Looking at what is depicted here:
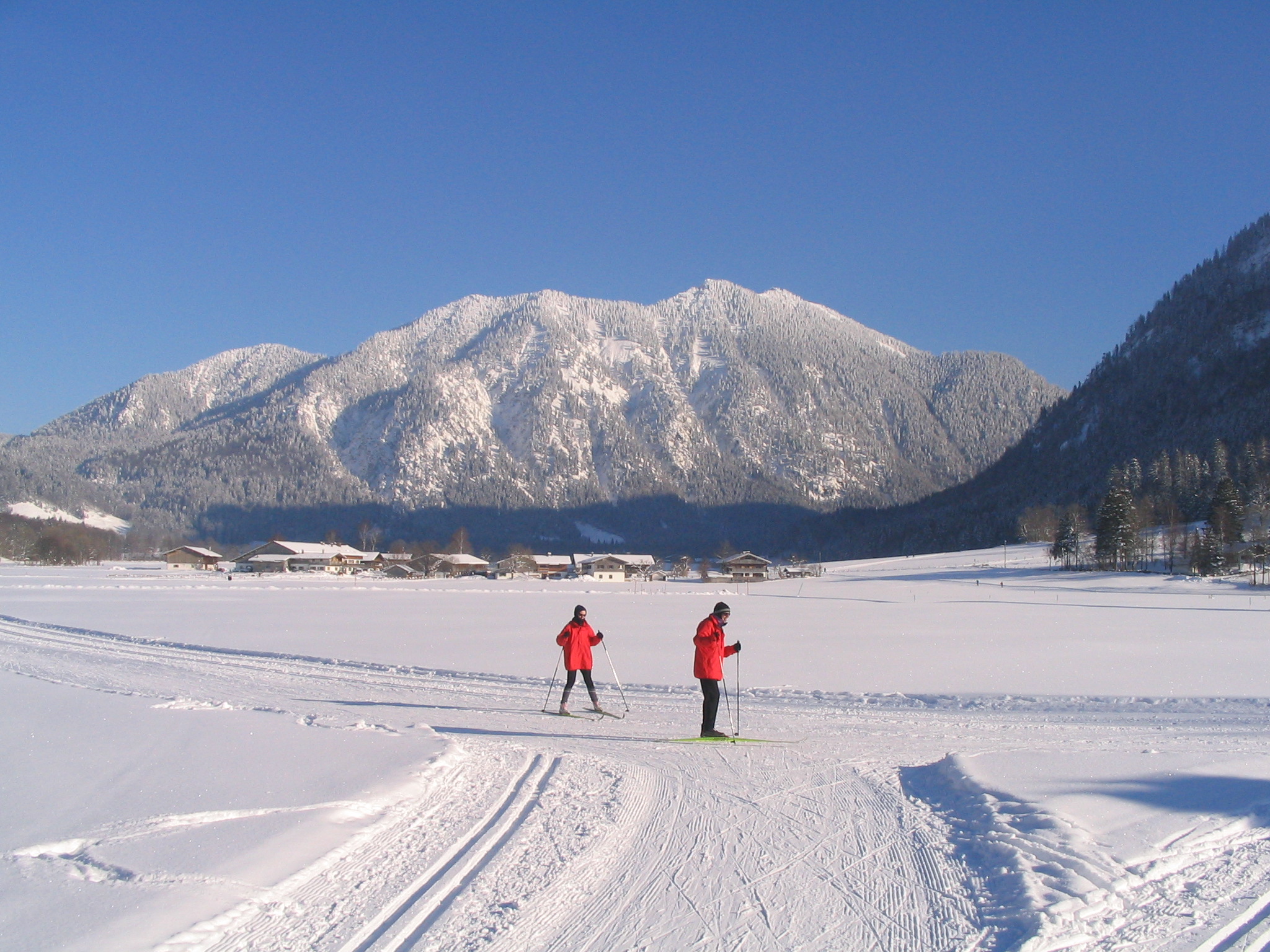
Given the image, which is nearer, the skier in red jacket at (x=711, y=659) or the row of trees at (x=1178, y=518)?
the skier in red jacket at (x=711, y=659)

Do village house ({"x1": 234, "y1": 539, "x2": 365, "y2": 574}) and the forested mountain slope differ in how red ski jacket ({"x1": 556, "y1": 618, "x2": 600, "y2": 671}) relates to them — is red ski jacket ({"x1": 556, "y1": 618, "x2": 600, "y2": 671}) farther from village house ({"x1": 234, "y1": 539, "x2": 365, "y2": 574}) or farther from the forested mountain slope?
the forested mountain slope

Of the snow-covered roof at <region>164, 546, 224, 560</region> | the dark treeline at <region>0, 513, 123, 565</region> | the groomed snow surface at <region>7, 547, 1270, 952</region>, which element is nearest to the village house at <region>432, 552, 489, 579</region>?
the snow-covered roof at <region>164, 546, 224, 560</region>

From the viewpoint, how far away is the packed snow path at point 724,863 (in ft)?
14.7

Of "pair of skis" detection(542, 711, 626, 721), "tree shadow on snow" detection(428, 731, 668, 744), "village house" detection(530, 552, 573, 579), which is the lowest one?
"village house" detection(530, 552, 573, 579)

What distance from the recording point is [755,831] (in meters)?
6.22

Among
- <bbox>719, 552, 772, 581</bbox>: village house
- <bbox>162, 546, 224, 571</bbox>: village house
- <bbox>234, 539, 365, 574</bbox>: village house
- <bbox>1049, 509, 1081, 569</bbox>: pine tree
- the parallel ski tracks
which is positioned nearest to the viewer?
the parallel ski tracks

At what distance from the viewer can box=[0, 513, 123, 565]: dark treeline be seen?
102 meters

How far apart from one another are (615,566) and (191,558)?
212 feet

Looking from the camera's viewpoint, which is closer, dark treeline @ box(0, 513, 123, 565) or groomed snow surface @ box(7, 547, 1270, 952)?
groomed snow surface @ box(7, 547, 1270, 952)

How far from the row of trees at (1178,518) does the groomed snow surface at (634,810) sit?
64.1 meters

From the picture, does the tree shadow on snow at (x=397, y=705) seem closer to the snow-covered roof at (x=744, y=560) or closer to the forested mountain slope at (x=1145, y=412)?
the snow-covered roof at (x=744, y=560)

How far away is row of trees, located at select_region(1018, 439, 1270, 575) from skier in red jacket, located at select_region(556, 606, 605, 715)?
227 feet

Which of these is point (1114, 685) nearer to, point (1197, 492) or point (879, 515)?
point (1197, 492)

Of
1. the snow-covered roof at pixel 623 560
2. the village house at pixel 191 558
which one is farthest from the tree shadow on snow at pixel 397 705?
the village house at pixel 191 558
